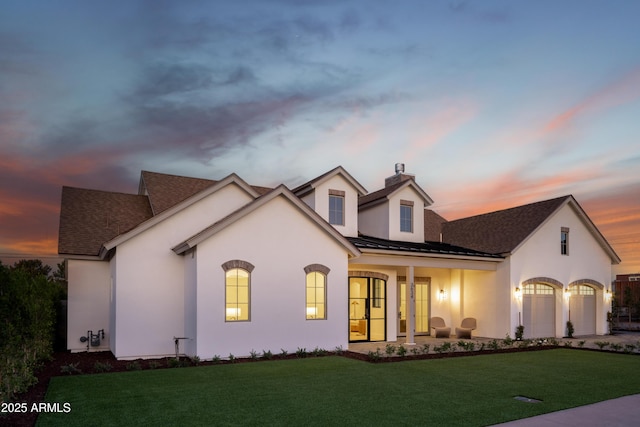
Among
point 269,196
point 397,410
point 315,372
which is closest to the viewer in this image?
point 397,410

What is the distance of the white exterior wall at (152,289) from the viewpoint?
14.8 metres

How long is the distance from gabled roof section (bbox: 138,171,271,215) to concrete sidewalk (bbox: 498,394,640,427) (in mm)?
14867

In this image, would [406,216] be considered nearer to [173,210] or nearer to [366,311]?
[366,311]

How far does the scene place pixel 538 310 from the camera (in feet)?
72.3

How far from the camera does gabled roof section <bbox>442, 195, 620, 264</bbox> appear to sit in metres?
21.7

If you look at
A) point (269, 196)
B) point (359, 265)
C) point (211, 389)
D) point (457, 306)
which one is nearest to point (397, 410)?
point (211, 389)

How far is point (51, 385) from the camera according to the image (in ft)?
33.5

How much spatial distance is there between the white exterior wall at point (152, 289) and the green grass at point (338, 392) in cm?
311

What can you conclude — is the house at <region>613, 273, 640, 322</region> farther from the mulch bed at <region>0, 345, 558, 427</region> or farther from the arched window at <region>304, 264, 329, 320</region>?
the arched window at <region>304, 264, 329, 320</region>

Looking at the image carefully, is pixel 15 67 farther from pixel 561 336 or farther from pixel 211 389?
pixel 561 336

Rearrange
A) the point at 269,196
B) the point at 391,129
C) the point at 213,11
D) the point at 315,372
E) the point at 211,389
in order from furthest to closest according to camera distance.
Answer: the point at 391,129, the point at 269,196, the point at 213,11, the point at 315,372, the point at 211,389

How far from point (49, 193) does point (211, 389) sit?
15.9 meters

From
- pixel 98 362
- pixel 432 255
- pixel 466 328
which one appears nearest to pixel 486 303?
pixel 466 328

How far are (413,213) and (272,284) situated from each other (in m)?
9.28
